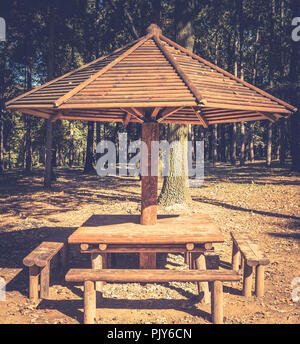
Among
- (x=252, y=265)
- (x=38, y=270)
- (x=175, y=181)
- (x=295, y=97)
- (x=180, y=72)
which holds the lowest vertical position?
(x=38, y=270)

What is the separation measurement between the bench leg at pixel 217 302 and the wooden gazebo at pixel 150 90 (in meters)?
1.69

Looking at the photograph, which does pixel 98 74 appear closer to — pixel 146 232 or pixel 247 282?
pixel 146 232

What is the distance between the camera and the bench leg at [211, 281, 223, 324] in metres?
4.71

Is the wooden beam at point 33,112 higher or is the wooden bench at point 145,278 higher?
the wooden beam at point 33,112

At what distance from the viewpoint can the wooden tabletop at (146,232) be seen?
5.20 m

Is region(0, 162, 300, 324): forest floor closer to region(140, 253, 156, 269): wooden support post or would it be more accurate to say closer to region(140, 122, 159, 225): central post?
region(140, 253, 156, 269): wooden support post

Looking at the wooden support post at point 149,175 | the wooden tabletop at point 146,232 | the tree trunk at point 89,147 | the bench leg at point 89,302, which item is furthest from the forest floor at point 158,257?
the tree trunk at point 89,147

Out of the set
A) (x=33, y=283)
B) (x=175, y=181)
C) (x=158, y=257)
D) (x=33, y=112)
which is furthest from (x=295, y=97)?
(x=33, y=283)

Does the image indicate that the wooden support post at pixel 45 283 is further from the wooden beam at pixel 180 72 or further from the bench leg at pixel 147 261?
the wooden beam at pixel 180 72

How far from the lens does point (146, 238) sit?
5207mm

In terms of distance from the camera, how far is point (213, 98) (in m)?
4.62

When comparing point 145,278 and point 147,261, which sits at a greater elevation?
point 145,278

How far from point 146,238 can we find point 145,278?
0.74 metres

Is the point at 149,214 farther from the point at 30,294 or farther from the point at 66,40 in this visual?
the point at 66,40
